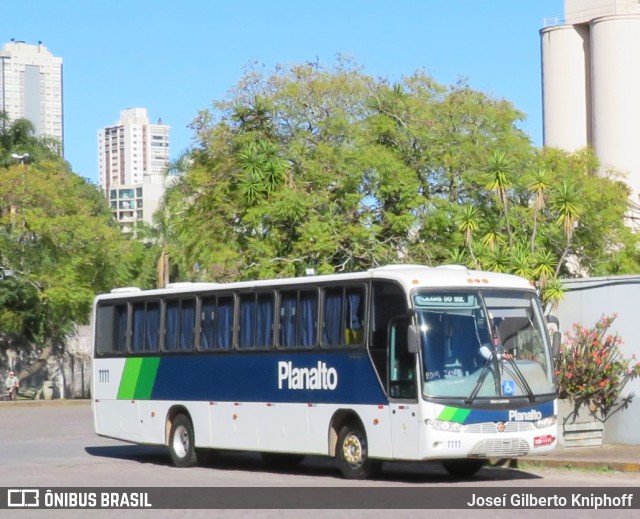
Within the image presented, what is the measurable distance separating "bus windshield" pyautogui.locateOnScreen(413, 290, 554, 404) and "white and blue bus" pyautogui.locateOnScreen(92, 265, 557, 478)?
0.02m

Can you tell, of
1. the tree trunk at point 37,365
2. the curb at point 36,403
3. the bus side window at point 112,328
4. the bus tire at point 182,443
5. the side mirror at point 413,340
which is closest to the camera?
the side mirror at point 413,340

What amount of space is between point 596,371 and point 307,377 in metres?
5.32

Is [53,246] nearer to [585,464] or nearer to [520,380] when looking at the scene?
[585,464]

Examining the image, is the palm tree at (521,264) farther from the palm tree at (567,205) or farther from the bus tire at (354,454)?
the bus tire at (354,454)

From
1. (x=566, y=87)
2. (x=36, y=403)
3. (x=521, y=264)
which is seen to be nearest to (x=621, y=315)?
(x=521, y=264)

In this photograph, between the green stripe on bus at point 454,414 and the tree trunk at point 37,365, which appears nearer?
the green stripe on bus at point 454,414

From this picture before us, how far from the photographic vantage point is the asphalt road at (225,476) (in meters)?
14.2

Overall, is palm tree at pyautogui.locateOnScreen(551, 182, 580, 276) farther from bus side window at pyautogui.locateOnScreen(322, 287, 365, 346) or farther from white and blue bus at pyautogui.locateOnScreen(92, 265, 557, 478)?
bus side window at pyautogui.locateOnScreen(322, 287, 365, 346)

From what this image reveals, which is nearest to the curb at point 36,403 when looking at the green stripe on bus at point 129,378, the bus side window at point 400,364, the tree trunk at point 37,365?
the tree trunk at point 37,365

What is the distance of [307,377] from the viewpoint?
20.0 metres

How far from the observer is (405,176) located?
136 ft

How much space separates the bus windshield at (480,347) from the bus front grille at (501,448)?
58cm

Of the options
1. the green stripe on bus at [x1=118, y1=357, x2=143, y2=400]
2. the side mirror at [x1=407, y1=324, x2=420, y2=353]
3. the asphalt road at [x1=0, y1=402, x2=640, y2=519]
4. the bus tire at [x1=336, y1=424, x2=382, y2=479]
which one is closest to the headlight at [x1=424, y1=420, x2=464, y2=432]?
the asphalt road at [x1=0, y1=402, x2=640, y2=519]

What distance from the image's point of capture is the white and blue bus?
17.9 m
